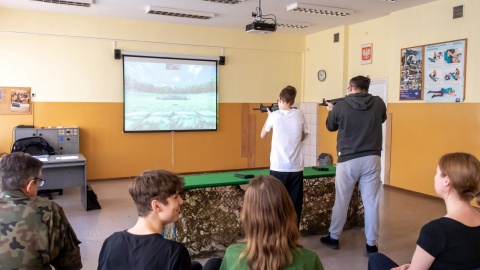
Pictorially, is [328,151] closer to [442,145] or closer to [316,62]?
[316,62]

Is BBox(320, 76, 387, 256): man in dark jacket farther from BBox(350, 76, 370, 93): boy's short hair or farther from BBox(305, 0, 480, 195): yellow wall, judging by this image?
BBox(305, 0, 480, 195): yellow wall

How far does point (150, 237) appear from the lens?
1612 mm

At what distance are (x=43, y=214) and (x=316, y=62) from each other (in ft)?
24.6

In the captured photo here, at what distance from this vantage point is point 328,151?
8234 millimetres

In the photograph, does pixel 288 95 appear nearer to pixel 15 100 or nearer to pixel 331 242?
pixel 331 242

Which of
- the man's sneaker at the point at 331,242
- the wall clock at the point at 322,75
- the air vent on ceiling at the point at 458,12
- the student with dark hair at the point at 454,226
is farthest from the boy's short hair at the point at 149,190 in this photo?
the wall clock at the point at 322,75

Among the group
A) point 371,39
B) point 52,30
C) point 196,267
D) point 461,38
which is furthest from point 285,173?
point 52,30

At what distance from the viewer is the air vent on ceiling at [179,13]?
6447 millimetres

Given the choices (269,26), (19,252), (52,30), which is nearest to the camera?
(19,252)

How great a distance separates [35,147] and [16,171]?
14.7 ft

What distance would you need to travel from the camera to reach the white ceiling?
611 centimetres

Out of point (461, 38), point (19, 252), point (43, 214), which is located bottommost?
point (19, 252)

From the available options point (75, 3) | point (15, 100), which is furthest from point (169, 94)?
point (15, 100)

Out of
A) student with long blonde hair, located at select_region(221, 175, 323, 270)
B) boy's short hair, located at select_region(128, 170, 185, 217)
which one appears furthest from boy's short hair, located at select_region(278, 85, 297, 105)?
student with long blonde hair, located at select_region(221, 175, 323, 270)
